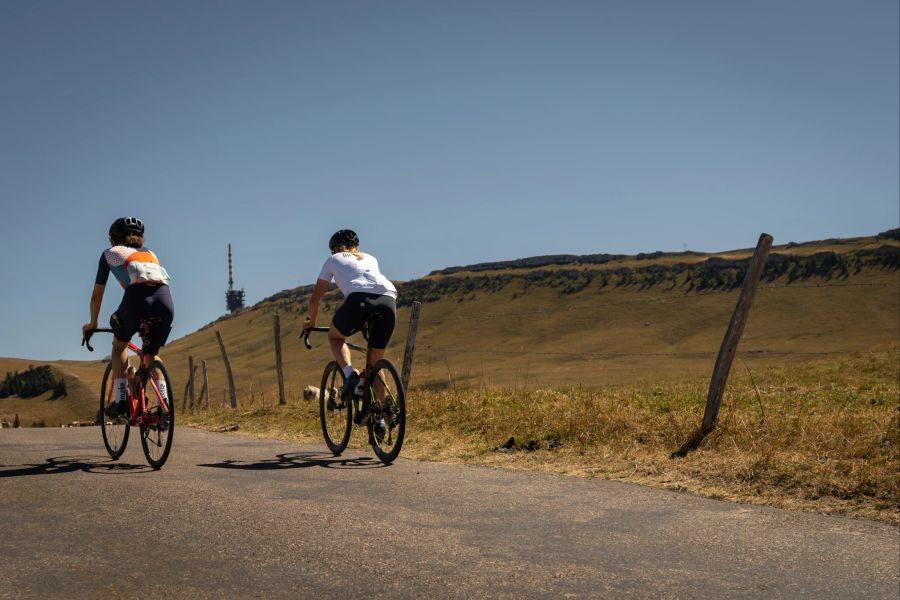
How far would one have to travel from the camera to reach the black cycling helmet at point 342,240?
827 cm

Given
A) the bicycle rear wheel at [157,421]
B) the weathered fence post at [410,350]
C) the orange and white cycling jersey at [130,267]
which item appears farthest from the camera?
the weathered fence post at [410,350]

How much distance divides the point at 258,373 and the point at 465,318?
27409 mm

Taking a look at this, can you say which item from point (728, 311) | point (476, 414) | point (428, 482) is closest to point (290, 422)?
point (476, 414)

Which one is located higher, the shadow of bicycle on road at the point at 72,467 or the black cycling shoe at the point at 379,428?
the black cycling shoe at the point at 379,428

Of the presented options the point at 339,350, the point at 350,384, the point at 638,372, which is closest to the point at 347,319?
the point at 339,350

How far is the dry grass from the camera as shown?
6930 millimetres

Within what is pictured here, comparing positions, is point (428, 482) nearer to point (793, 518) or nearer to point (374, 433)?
point (374, 433)

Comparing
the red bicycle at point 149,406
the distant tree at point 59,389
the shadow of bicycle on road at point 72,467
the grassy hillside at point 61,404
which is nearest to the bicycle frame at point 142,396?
the red bicycle at point 149,406

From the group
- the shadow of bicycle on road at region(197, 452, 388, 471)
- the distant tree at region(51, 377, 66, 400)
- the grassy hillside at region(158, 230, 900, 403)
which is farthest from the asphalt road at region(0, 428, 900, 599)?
the distant tree at region(51, 377, 66, 400)

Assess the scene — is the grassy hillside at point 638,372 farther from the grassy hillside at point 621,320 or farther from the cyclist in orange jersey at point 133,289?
the cyclist in orange jersey at point 133,289

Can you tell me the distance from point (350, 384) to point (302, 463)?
908 millimetres

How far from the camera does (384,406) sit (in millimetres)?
7961

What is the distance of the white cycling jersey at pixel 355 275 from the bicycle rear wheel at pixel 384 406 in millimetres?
702

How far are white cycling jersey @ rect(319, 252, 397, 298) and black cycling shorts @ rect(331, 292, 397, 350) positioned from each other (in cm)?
6
